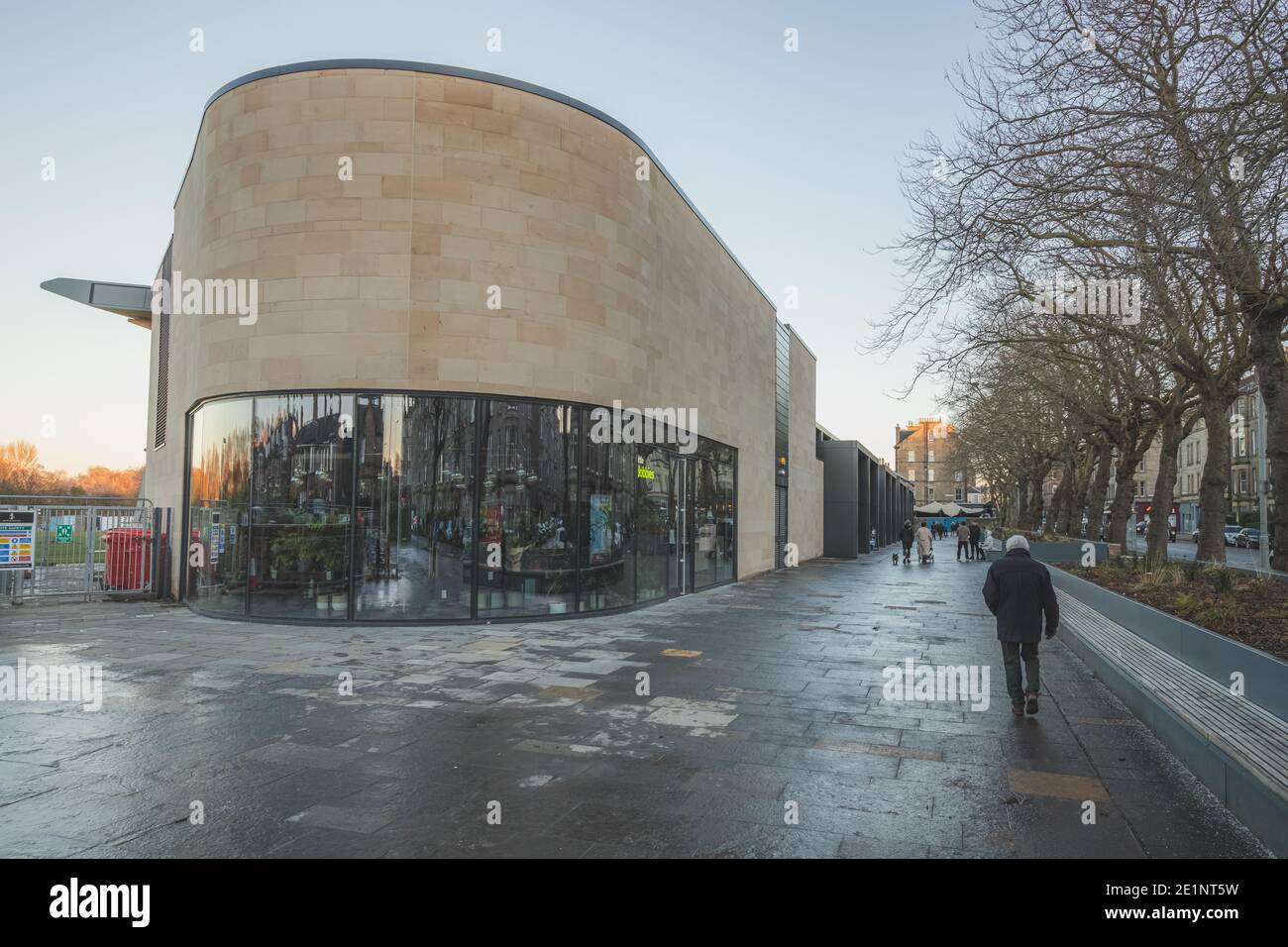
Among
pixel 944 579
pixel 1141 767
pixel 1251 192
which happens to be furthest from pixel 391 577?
pixel 944 579

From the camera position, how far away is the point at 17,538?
14.4m

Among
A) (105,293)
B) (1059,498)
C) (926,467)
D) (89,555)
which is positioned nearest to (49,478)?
(105,293)

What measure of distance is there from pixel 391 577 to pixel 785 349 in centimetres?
2095

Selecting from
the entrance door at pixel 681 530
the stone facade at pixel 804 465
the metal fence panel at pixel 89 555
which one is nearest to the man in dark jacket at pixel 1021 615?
the entrance door at pixel 681 530

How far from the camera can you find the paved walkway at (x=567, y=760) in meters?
4.41

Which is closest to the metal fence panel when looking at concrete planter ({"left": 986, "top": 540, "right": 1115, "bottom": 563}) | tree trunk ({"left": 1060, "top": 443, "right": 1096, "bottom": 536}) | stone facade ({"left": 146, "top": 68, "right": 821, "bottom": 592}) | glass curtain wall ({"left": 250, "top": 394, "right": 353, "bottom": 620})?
stone facade ({"left": 146, "top": 68, "right": 821, "bottom": 592})

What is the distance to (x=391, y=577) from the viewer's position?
1243 cm

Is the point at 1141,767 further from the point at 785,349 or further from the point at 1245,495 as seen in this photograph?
the point at 1245,495

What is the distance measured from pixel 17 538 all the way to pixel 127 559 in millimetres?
1774

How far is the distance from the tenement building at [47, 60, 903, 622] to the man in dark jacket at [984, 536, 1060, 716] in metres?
7.57

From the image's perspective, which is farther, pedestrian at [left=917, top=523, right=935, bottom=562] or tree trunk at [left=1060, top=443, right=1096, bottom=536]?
tree trunk at [left=1060, top=443, right=1096, bottom=536]

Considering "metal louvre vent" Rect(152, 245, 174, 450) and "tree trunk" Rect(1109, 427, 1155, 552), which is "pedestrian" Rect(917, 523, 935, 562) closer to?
"tree trunk" Rect(1109, 427, 1155, 552)

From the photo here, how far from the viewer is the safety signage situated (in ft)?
46.8

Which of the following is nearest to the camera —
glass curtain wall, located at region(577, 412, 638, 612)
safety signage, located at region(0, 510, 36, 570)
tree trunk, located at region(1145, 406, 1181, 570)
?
glass curtain wall, located at region(577, 412, 638, 612)
